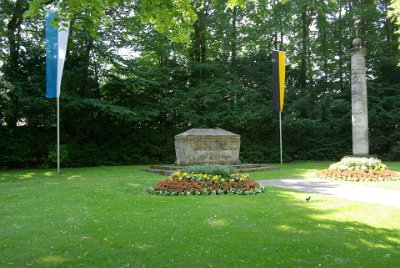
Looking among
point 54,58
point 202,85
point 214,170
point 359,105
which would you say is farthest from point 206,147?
point 202,85

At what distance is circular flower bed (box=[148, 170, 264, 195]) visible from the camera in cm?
912

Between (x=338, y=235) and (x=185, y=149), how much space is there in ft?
39.2

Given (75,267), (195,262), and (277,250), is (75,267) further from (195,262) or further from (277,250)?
(277,250)

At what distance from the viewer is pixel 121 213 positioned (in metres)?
6.60

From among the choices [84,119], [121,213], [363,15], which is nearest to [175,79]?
[84,119]

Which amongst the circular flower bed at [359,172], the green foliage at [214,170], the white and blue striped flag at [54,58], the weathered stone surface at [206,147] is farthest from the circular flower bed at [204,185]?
the white and blue striped flag at [54,58]

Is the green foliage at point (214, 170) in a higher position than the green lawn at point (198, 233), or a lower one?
higher

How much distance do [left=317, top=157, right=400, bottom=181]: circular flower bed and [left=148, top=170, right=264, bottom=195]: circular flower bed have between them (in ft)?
14.2

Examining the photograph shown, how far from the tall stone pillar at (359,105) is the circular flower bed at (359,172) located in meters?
2.15

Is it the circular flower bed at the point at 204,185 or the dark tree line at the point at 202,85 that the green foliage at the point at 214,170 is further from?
the dark tree line at the point at 202,85

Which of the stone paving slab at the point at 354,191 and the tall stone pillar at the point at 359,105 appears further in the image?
the tall stone pillar at the point at 359,105

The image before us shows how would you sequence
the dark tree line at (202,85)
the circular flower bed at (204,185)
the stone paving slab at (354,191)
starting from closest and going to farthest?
the stone paving slab at (354,191)
the circular flower bed at (204,185)
the dark tree line at (202,85)

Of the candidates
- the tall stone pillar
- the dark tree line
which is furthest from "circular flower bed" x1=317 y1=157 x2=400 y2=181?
the dark tree line

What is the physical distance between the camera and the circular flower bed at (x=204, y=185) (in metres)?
9.12
